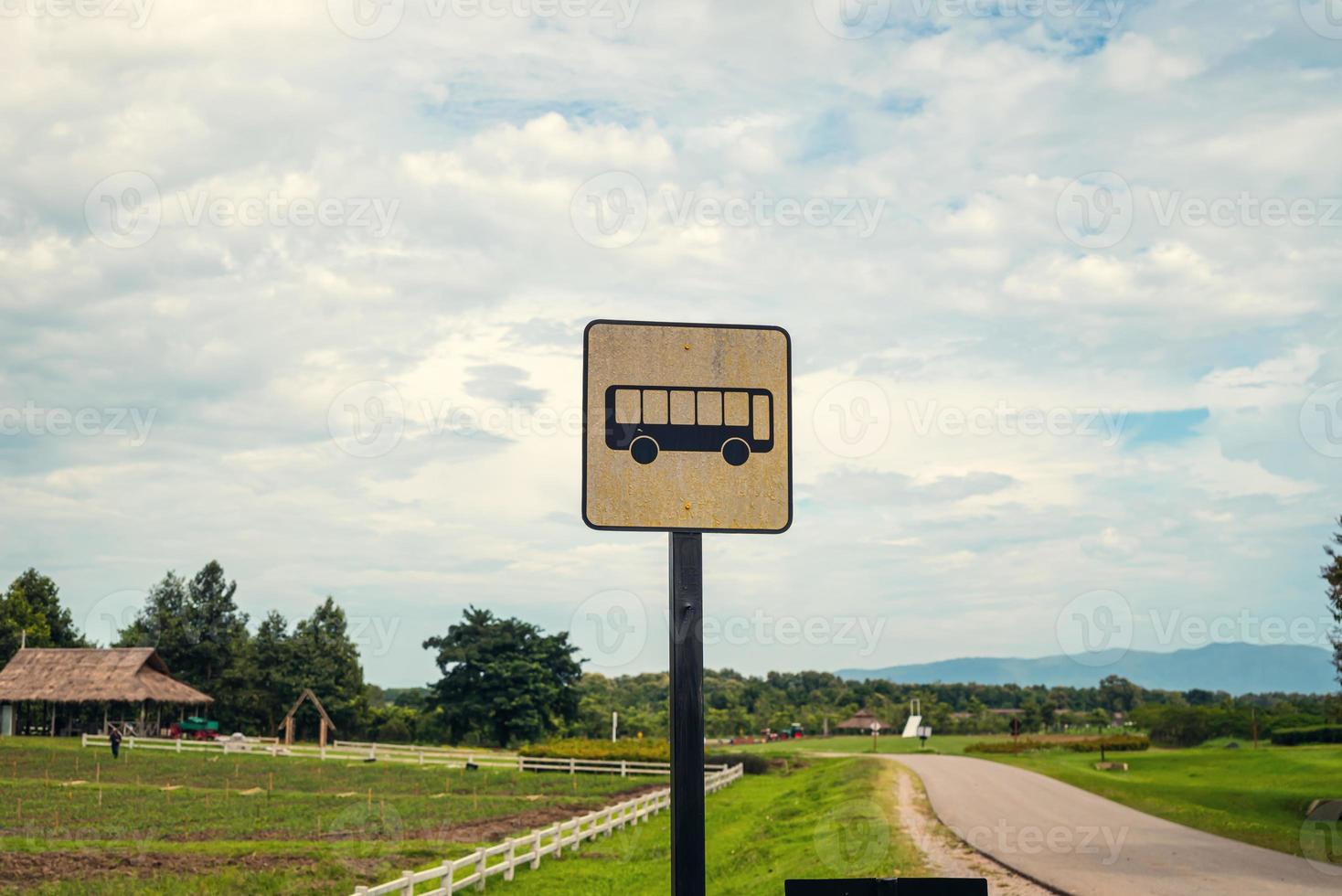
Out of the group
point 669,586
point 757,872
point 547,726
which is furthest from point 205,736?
point 669,586

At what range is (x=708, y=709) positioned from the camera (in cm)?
6050

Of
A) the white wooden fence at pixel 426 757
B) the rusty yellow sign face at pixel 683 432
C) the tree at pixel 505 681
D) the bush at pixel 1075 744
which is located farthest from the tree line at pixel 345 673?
the rusty yellow sign face at pixel 683 432

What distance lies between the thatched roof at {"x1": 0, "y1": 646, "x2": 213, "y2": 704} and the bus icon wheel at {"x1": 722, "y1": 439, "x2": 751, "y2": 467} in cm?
4667

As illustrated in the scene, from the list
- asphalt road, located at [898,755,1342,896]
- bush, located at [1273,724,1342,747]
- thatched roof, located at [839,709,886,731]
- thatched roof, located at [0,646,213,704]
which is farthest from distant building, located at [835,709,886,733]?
asphalt road, located at [898,755,1342,896]

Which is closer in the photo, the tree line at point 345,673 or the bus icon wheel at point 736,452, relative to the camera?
the bus icon wheel at point 736,452

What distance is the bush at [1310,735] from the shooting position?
35153 mm

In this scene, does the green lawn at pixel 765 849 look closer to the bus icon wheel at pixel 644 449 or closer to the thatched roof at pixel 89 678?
the bus icon wheel at pixel 644 449

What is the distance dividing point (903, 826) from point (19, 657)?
4177 centimetres

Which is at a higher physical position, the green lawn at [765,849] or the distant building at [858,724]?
the green lawn at [765,849]

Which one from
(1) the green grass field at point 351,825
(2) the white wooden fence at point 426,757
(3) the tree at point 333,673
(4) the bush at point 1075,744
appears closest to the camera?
(1) the green grass field at point 351,825

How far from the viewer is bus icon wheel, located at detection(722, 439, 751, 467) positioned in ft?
12.4

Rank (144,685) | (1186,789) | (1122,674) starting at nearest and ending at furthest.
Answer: (1186,789) < (144,685) < (1122,674)

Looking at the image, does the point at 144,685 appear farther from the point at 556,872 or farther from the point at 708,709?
the point at 556,872

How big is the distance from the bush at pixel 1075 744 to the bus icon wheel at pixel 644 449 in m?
41.5
